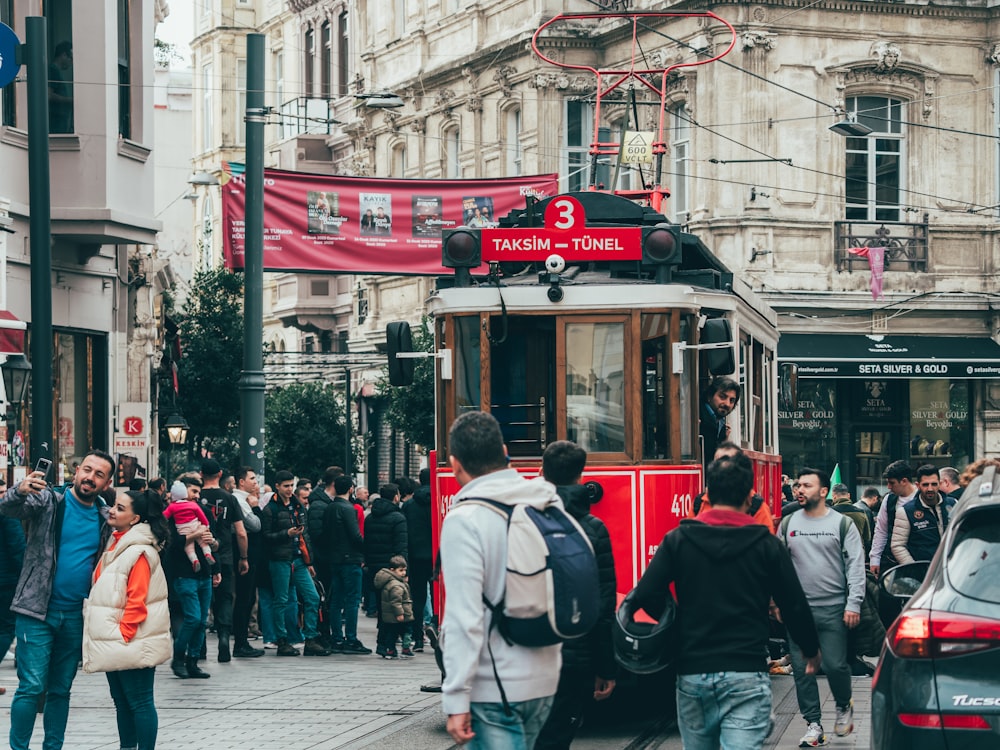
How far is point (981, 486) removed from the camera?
6.76 meters

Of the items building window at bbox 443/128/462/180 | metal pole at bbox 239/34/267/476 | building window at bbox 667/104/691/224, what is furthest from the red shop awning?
building window at bbox 443/128/462/180

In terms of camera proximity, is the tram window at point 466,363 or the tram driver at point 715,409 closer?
the tram window at point 466,363

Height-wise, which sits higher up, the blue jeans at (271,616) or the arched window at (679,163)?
the arched window at (679,163)

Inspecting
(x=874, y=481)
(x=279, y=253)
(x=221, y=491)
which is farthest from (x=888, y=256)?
(x=221, y=491)

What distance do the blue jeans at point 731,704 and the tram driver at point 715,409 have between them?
541 centimetres

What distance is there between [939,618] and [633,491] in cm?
593

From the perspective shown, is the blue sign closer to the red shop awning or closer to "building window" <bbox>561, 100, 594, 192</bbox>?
the red shop awning

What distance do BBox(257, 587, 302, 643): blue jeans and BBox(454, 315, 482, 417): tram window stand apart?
6256 millimetres

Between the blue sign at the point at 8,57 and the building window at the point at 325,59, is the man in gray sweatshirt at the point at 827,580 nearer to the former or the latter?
the blue sign at the point at 8,57

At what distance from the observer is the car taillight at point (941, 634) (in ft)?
20.2

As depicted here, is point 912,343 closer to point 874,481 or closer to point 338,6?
point 874,481

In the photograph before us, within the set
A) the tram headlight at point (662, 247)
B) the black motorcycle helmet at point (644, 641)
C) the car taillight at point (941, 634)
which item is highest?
the tram headlight at point (662, 247)

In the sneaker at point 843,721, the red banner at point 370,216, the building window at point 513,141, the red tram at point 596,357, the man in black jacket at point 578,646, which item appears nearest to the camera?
the man in black jacket at point 578,646

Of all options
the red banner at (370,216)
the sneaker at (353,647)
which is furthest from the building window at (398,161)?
the sneaker at (353,647)
